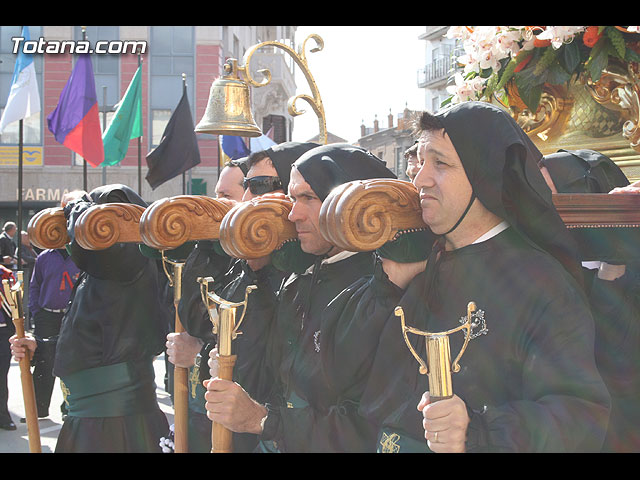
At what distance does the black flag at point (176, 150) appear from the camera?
10.6 meters

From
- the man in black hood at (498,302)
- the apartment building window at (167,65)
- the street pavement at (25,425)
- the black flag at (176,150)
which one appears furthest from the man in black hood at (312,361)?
the apartment building window at (167,65)

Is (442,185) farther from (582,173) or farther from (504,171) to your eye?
(582,173)

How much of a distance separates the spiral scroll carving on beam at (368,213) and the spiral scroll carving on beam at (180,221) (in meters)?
1.07

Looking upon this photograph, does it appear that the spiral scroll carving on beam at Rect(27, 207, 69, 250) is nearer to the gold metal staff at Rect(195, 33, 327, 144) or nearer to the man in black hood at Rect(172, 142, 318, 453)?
the man in black hood at Rect(172, 142, 318, 453)

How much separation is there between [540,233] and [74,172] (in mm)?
22076

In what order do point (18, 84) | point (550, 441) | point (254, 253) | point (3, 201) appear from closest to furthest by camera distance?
point (550, 441)
point (254, 253)
point (18, 84)
point (3, 201)

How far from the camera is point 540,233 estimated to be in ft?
6.62

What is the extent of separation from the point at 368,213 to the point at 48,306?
6492 mm

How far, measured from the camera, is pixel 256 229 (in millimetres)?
2494

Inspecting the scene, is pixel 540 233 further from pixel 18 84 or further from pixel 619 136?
pixel 18 84

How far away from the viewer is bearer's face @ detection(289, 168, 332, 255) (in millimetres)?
2582

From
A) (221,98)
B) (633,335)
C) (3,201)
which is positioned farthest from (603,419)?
(3,201)

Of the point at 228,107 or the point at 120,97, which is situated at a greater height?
the point at 120,97

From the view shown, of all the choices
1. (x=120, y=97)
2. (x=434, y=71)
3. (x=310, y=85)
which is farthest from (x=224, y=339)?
(x=434, y=71)
